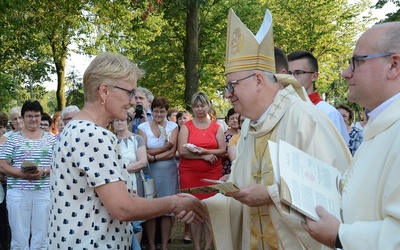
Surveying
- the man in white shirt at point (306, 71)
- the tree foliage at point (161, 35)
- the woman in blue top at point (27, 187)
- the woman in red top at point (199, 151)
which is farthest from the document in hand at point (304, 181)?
the tree foliage at point (161, 35)

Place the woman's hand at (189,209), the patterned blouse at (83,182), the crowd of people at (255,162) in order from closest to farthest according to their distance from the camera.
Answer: the crowd of people at (255,162), the patterned blouse at (83,182), the woman's hand at (189,209)

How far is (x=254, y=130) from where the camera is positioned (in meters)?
3.64

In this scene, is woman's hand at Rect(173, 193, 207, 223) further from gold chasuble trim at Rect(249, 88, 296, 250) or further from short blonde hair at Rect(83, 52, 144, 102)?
short blonde hair at Rect(83, 52, 144, 102)

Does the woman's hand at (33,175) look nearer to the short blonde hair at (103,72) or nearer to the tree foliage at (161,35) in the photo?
the short blonde hair at (103,72)

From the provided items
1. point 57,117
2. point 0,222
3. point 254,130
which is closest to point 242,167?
point 254,130

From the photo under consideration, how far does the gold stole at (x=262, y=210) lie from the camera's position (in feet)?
11.4

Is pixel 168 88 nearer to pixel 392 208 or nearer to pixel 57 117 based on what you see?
pixel 57 117

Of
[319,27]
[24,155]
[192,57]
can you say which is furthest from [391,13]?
[24,155]

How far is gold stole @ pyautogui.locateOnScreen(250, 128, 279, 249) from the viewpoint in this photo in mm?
3486

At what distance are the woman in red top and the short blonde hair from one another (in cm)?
445

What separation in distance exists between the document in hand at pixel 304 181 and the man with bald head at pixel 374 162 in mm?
80

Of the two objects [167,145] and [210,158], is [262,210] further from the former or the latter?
[167,145]

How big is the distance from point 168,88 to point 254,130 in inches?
974

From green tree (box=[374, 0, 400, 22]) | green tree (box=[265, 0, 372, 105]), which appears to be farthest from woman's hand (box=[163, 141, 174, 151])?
green tree (box=[265, 0, 372, 105])
